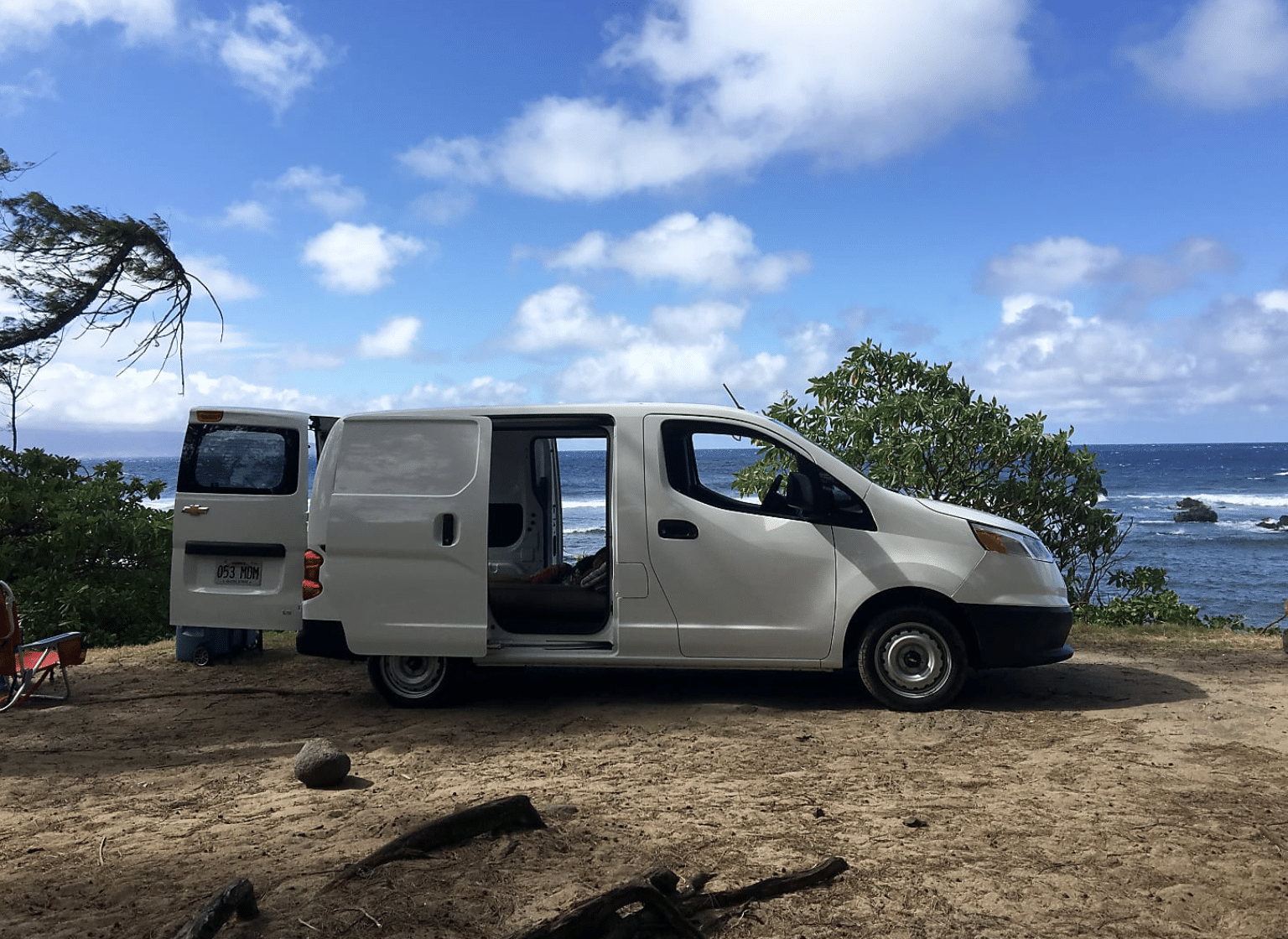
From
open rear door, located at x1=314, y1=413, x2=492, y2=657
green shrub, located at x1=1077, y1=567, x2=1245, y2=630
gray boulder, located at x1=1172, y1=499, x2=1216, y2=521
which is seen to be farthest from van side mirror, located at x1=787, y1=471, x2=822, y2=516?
gray boulder, located at x1=1172, y1=499, x2=1216, y2=521

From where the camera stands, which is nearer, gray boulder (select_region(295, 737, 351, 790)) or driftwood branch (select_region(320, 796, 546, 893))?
driftwood branch (select_region(320, 796, 546, 893))

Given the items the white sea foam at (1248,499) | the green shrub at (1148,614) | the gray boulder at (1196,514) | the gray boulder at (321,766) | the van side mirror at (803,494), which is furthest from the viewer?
the white sea foam at (1248,499)

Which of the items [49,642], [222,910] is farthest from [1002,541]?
[49,642]

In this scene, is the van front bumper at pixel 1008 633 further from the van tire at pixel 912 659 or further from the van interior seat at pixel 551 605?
the van interior seat at pixel 551 605

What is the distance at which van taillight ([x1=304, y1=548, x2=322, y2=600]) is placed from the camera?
7.11 meters

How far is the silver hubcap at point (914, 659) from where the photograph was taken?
22.8 ft

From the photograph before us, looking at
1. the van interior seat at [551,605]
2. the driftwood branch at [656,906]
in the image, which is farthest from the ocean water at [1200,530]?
the driftwood branch at [656,906]

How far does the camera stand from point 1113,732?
21.3 ft

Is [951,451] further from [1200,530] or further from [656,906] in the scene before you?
[1200,530]

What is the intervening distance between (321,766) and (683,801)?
73.0 inches

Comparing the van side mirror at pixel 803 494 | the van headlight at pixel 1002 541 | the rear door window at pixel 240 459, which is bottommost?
the van headlight at pixel 1002 541

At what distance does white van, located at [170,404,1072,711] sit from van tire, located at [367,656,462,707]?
0.01 metres

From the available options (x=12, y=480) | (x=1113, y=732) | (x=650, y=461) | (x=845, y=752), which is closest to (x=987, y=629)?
(x=1113, y=732)

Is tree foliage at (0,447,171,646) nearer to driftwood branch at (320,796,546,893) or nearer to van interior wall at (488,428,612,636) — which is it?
van interior wall at (488,428,612,636)
